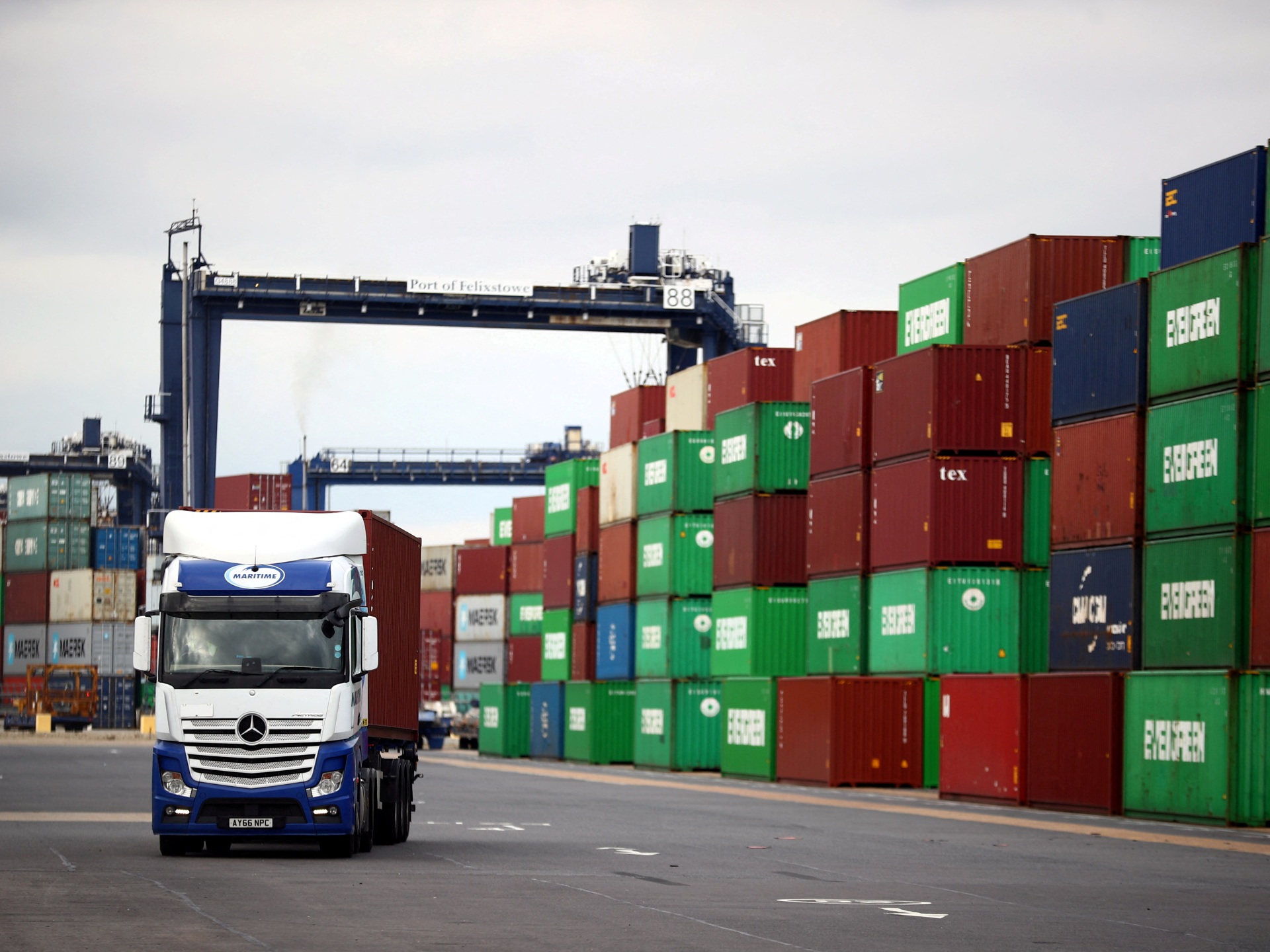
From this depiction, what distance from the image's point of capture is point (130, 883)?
17391 millimetres

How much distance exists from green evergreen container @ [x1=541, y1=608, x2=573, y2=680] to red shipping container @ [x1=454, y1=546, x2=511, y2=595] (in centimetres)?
2971

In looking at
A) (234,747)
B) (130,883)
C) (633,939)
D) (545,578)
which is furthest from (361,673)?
(545,578)

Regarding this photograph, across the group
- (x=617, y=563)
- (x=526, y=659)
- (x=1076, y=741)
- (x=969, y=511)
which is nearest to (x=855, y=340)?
(x=969, y=511)

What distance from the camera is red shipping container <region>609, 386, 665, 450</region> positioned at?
6519 cm

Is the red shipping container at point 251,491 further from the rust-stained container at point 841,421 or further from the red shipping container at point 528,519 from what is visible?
the rust-stained container at point 841,421

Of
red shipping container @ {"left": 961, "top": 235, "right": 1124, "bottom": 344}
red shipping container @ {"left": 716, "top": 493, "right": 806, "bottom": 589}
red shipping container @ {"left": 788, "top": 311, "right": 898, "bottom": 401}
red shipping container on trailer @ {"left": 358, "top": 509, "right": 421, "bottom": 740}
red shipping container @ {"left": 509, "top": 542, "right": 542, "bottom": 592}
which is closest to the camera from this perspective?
red shipping container on trailer @ {"left": 358, "top": 509, "right": 421, "bottom": 740}

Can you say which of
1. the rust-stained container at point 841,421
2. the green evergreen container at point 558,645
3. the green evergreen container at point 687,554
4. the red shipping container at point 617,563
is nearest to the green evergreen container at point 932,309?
the rust-stained container at point 841,421

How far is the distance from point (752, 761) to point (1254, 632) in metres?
21.1

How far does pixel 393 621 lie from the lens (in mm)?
23125

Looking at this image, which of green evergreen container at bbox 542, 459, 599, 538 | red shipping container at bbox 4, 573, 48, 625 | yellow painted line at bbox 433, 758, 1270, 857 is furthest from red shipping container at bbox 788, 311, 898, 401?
red shipping container at bbox 4, 573, 48, 625

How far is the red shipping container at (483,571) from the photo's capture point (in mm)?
100438

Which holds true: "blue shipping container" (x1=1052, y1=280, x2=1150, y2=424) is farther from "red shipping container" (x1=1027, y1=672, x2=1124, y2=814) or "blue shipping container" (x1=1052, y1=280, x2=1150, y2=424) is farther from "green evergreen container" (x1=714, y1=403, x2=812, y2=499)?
A: "green evergreen container" (x1=714, y1=403, x2=812, y2=499)

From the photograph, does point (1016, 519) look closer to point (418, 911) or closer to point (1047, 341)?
point (1047, 341)

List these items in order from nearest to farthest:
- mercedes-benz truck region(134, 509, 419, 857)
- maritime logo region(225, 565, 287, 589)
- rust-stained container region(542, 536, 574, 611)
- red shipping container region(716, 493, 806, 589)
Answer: mercedes-benz truck region(134, 509, 419, 857)
maritime logo region(225, 565, 287, 589)
red shipping container region(716, 493, 806, 589)
rust-stained container region(542, 536, 574, 611)
